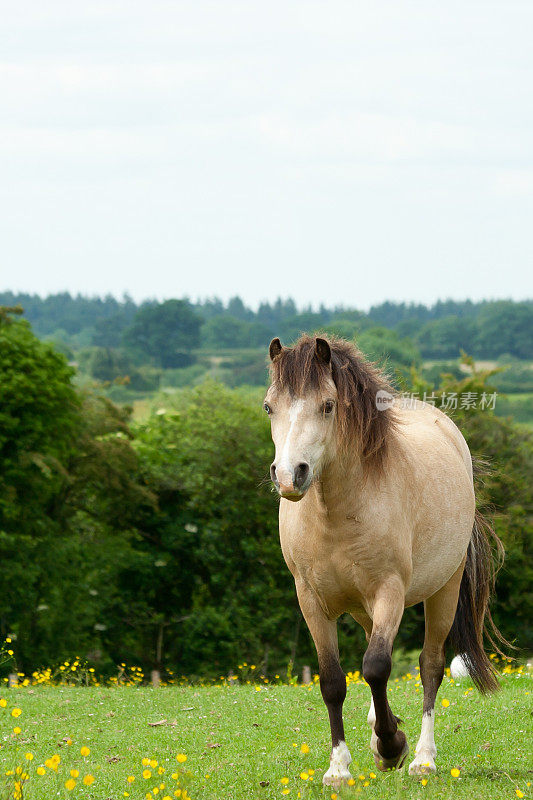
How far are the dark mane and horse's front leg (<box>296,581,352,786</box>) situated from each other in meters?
1.13

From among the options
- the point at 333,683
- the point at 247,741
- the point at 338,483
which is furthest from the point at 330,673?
the point at 247,741

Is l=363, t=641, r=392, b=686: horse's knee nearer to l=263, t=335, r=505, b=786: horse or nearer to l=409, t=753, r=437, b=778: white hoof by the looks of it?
l=263, t=335, r=505, b=786: horse

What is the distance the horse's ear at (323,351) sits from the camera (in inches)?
222

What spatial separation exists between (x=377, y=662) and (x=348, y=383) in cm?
185

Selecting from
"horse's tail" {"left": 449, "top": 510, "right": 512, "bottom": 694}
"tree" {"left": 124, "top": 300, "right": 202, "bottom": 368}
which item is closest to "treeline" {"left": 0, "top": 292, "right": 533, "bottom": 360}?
"tree" {"left": 124, "top": 300, "right": 202, "bottom": 368}

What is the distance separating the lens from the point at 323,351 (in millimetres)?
5664

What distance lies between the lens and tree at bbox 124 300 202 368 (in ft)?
422

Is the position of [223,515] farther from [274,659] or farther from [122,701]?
[122,701]

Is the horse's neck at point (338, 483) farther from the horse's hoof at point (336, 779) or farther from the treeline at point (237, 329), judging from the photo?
the treeline at point (237, 329)

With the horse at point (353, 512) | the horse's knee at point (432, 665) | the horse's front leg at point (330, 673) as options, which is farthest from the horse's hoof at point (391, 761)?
the horse's knee at point (432, 665)

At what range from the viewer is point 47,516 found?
2947cm

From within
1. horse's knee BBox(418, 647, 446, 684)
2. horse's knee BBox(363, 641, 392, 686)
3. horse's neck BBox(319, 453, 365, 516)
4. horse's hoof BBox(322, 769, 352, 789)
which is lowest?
horse's hoof BBox(322, 769, 352, 789)

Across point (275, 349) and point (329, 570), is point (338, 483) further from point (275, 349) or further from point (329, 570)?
point (275, 349)

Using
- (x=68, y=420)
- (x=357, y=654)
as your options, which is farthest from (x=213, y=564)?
(x=68, y=420)
